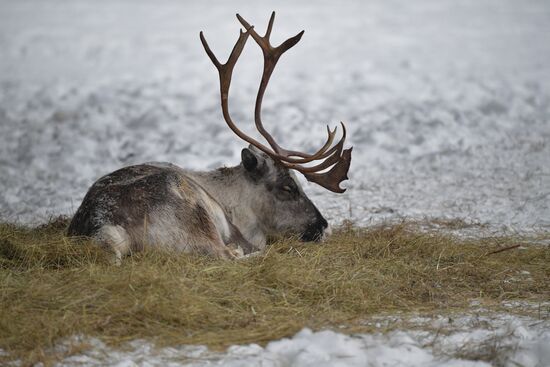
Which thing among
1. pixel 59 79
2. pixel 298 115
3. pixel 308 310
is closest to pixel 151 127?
pixel 298 115

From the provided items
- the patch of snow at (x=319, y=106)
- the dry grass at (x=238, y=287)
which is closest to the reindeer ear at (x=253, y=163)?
the dry grass at (x=238, y=287)

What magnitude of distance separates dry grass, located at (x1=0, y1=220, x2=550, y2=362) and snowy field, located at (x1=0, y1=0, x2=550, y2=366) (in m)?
0.29

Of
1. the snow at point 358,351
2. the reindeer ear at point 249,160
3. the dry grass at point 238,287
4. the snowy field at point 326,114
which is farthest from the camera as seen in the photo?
the reindeer ear at point 249,160

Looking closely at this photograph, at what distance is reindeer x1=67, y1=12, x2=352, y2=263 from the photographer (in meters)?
5.50

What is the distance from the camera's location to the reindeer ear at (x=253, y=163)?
646 cm

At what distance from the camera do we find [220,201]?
652cm

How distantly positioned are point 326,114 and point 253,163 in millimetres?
5802

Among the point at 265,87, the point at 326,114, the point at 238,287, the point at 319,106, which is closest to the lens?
the point at 238,287

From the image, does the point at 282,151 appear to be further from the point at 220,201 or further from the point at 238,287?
the point at 238,287

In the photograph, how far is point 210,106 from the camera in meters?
12.5

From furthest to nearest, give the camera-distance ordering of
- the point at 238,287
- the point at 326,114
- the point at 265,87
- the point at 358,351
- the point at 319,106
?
the point at 319,106 < the point at 326,114 < the point at 265,87 < the point at 238,287 < the point at 358,351

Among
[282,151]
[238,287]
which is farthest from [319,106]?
[238,287]

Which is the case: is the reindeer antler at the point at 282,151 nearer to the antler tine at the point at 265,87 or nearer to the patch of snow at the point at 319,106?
the antler tine at the point at 265,87

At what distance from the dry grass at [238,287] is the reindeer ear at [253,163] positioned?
2.24ft
